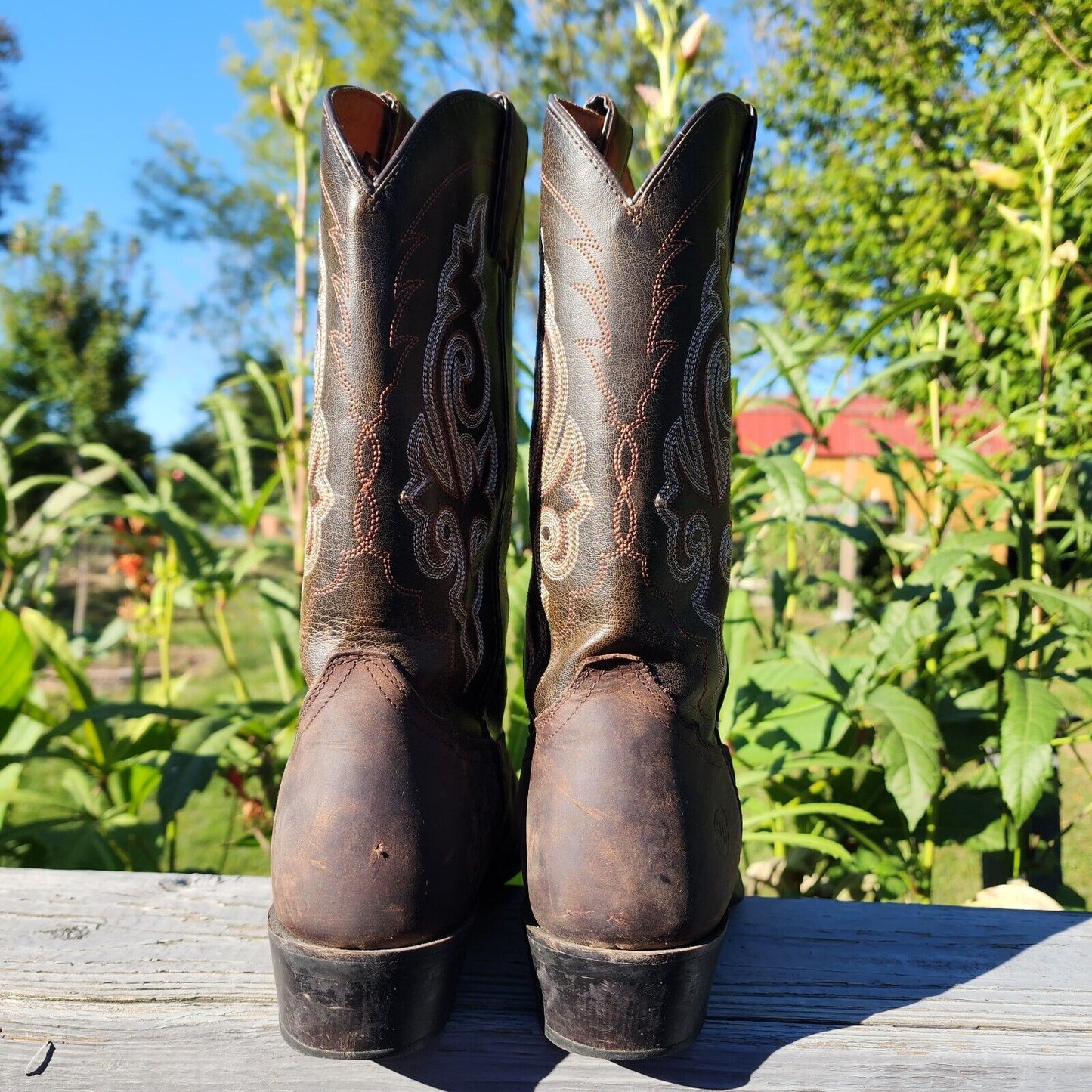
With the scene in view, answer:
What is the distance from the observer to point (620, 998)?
628 millimetres

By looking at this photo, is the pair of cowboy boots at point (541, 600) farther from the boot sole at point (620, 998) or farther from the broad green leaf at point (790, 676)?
the broad green leaf at point (790, 676)

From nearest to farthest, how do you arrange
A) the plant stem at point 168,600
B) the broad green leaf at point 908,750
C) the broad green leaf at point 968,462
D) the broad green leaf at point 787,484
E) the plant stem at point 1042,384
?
the broad green leaf at point 908,750 < the broad green leaf at point 787,484 < the broad green leaf at point 968,462 < the plant stem at point 1042,384 < the plant stem at point 168,600

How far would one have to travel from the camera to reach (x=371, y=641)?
74 centimetres

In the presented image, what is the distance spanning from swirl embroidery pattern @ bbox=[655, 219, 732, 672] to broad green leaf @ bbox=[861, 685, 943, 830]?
514 millimetres

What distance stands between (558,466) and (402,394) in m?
0.16

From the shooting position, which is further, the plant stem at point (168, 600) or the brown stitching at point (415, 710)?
the plant stem at point (168, 600)

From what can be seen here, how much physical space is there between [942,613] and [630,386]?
93cm

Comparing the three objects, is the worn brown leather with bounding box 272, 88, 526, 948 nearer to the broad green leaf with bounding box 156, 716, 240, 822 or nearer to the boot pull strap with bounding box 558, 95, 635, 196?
the boot pull strap with bounding box 558, 95, 635, 196

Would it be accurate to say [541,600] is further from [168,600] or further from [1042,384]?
[168,600]

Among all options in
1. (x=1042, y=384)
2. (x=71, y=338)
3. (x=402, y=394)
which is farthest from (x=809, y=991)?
(x=71, y=338)

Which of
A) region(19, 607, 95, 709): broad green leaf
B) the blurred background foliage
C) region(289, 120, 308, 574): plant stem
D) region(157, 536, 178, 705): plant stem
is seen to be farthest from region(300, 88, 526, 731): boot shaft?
region(157, 536, 178, 705): plant stem

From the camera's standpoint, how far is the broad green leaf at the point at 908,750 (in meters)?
1.10

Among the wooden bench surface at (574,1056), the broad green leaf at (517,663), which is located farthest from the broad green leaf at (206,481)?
the wooden bench surface at (574,1056)

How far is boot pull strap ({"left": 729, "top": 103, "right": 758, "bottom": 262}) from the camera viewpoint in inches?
30.5
